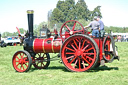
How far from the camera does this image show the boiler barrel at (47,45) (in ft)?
27.3

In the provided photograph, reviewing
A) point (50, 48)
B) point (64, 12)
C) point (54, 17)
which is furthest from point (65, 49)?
point (64, 12)

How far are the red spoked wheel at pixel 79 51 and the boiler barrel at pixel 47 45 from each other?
1.48ft

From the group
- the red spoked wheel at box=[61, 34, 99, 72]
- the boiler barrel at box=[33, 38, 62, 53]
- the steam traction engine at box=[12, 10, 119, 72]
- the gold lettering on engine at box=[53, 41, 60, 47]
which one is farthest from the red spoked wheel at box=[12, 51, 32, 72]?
the red spoked wheel at box=[61, 34, 99, 72]

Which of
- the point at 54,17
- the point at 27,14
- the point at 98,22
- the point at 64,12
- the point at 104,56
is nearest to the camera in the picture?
the point at 104,56

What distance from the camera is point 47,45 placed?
8.48m

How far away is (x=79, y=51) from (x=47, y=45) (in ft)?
4.71

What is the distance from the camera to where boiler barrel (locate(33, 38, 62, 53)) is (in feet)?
27.3

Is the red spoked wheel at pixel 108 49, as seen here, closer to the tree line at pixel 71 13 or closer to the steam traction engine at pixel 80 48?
the steam traction engine at pixel 80 48

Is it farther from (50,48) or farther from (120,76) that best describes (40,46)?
(120,76)

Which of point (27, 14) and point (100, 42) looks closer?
point (100, 42)

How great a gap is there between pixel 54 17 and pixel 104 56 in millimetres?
80668

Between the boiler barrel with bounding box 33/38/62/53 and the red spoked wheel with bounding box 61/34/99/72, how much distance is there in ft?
1.48

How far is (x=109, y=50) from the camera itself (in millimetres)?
7863

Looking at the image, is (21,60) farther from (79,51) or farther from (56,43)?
(79,51)
